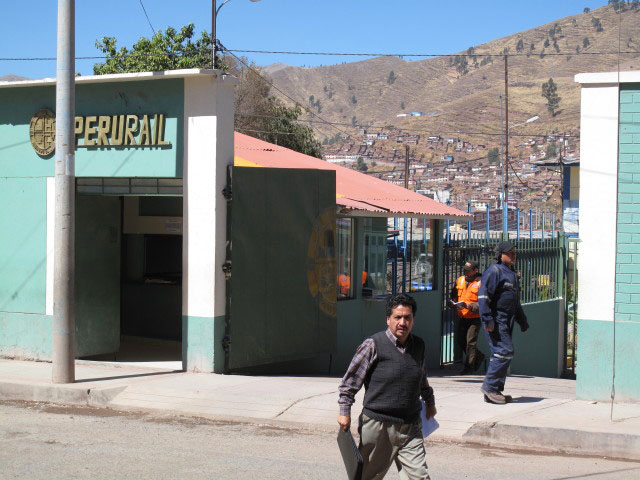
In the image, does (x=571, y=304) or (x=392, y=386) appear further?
(x=571, y=304)

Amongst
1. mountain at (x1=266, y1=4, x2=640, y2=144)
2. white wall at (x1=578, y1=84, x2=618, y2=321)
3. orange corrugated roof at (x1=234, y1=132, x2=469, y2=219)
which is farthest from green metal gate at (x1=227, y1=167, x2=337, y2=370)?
mountain at (x1=266, y1=4, x2=640, y2=144)

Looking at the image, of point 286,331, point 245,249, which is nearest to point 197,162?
point 245,249

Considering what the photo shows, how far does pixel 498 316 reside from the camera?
905 cm

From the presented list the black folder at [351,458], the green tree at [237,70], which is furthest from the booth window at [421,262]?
the green tree at [237,70]

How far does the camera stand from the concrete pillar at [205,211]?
11.0 meters

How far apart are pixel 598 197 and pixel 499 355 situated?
6.88 ft

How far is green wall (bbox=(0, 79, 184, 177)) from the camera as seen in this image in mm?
11258

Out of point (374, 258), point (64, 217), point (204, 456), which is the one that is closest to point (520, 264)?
point (374, 258)

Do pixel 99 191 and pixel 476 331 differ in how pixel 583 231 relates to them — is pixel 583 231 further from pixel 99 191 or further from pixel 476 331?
pixel 99 191

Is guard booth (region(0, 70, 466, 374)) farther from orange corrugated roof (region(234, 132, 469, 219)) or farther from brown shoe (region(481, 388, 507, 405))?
brown shoe (region(481, 388, 507, 405))

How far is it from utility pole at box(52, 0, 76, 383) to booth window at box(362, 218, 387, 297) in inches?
212

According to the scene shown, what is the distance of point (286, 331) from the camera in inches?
471

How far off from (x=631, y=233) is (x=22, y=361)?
8.32m

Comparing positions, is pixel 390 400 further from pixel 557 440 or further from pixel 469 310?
pixel 469 310
